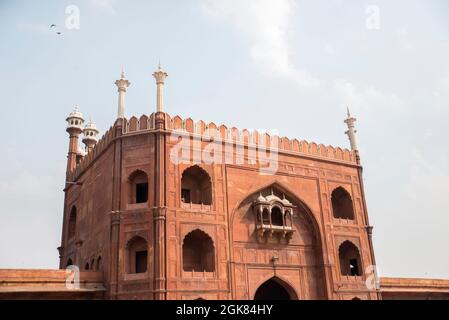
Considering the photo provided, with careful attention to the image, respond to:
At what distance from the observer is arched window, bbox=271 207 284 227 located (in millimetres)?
17375

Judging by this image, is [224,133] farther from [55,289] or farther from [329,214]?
[55,289]

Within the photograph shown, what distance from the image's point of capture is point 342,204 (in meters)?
19.9

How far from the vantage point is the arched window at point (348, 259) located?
1895cm

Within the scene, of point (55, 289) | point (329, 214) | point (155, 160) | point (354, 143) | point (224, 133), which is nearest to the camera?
point (55, 289)

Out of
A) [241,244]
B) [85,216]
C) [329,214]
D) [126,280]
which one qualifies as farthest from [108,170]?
[329,214]

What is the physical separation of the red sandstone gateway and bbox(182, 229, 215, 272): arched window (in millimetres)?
34

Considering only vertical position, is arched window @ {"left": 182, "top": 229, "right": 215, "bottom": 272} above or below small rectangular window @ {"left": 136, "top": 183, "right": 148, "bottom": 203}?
below

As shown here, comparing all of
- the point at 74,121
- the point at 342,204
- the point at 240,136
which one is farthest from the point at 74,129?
the point at 342,204

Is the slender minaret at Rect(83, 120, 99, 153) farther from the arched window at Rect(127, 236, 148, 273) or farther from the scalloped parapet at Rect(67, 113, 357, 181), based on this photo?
the arched window at Rect(127, 236, 148, 273)

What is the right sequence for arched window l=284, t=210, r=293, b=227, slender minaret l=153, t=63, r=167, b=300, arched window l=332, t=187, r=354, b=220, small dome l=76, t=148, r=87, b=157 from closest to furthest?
slender minaret l=153, t=63, r=167, b=300, arched window l=284, t=210, r=293, b=227, arched window l=332, t=187, r=354, b=220, small dome l=76, t=148, r=87, b=157

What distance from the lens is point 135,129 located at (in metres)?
16.3

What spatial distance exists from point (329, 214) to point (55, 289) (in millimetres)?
9754

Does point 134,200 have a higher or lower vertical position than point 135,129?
lower

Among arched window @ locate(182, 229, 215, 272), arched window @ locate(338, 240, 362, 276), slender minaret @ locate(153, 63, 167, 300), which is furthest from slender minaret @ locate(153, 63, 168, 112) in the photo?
arched window @ locate(338, 240, 362, 276)
